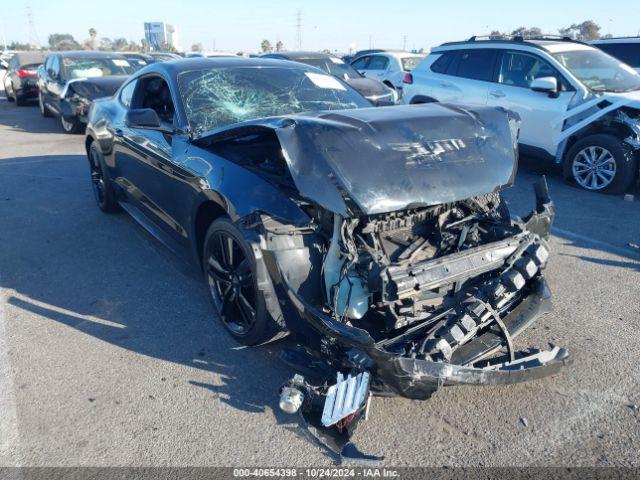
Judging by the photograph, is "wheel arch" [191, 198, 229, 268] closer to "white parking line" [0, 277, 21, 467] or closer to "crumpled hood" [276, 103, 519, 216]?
"crumpled hood" [276, 103, 519, 216]

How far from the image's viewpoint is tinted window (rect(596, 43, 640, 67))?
10133 mm

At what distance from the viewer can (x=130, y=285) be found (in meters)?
4.37

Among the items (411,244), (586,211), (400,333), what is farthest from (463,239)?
(586,211)

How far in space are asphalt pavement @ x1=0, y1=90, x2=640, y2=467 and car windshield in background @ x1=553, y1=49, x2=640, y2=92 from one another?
312cm

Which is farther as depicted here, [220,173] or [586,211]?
[586,211]

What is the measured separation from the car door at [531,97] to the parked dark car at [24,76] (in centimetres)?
1471

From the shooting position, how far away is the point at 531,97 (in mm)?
7438

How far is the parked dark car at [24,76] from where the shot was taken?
53.5 ft

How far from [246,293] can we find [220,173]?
0.80 m

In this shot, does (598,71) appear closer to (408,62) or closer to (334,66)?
(334,66)

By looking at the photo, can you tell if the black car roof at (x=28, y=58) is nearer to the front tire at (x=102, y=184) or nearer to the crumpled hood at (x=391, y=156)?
the front tire at (x=102, y=184)

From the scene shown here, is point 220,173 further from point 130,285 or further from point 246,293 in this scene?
point 130,285

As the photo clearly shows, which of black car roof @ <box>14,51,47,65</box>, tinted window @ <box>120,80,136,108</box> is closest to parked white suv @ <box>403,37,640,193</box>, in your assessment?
tinted window @ <box>120,80,136,108</box>

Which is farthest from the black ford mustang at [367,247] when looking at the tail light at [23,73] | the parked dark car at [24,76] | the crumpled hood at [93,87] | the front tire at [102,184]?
the tail light at [23,73]
